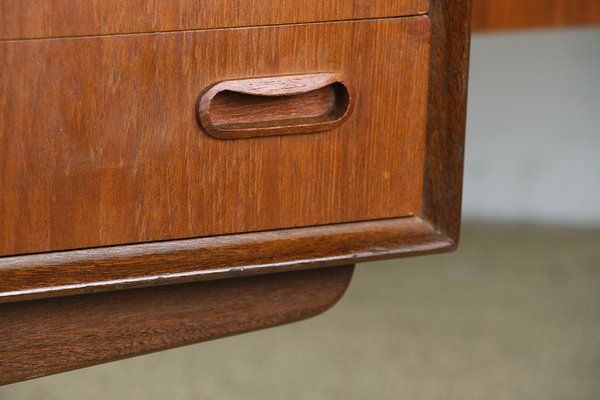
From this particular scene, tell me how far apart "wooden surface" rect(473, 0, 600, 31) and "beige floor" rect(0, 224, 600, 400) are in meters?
0.47

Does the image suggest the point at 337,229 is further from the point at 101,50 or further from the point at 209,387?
the point at 209,387

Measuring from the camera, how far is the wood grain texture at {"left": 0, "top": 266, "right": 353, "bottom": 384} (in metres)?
0.39

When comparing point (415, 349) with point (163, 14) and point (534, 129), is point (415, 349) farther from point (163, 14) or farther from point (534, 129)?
point (163, 14)

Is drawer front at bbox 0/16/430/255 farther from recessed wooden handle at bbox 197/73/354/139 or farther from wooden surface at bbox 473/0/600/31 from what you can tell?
wooden surface at bbox 473/0/600/31

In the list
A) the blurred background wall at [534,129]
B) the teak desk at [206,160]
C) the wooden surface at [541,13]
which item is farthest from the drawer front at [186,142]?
the blurred background wall at [534,129]

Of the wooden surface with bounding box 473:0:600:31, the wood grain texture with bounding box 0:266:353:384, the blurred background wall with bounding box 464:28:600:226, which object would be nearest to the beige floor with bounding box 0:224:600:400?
the blurred background wall with bounding box 464:28:600:226

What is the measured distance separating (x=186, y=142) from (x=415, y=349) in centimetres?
103

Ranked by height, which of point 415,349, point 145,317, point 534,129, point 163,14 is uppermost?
point 163,14

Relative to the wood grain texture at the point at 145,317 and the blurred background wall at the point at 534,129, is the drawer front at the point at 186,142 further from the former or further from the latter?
the blurred background wall at the point at 534,129

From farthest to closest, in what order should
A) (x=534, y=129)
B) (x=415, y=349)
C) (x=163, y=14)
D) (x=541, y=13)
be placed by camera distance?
(x=534, y=129)
(x=415, y=349)
(x=541, y=13)
(x=163, y=14)

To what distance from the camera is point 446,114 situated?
0.43 metres

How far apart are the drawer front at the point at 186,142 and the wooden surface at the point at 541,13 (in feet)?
2.14

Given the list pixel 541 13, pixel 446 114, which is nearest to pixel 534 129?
pixel 541 13

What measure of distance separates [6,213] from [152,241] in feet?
0.19
